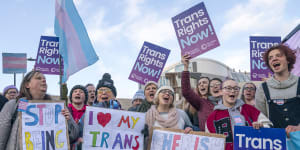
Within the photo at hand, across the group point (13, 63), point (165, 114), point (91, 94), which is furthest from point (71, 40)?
point (13, 63)

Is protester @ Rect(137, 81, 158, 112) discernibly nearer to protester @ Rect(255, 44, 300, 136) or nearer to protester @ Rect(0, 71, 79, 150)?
protester @ Rect(0, 71, 79, 150)

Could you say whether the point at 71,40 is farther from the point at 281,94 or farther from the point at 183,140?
the point at 281,94

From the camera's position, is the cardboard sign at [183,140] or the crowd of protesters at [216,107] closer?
the crowd of protesters at [216,107]

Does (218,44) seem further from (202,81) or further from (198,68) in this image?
(198,68)

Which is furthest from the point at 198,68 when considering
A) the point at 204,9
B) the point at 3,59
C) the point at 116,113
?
the point at 116,113

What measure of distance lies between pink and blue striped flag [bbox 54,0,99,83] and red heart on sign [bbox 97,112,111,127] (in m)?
1.46

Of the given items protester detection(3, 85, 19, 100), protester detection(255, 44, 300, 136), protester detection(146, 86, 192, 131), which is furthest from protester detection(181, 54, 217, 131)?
protester detection(3, 85, 19, 100)

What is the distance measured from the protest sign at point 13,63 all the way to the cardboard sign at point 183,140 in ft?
33.0

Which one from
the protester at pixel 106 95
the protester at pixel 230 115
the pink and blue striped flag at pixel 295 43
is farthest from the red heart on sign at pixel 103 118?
the pink and blue striped flag at pixel 295 43

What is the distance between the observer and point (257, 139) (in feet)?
10.8

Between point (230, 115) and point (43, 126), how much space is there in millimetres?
2388

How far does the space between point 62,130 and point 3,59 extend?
9771 mm

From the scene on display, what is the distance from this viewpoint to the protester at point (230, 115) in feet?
11.5

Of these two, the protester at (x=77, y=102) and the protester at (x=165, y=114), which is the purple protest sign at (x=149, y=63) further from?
the protester at (x=165, y=114)
